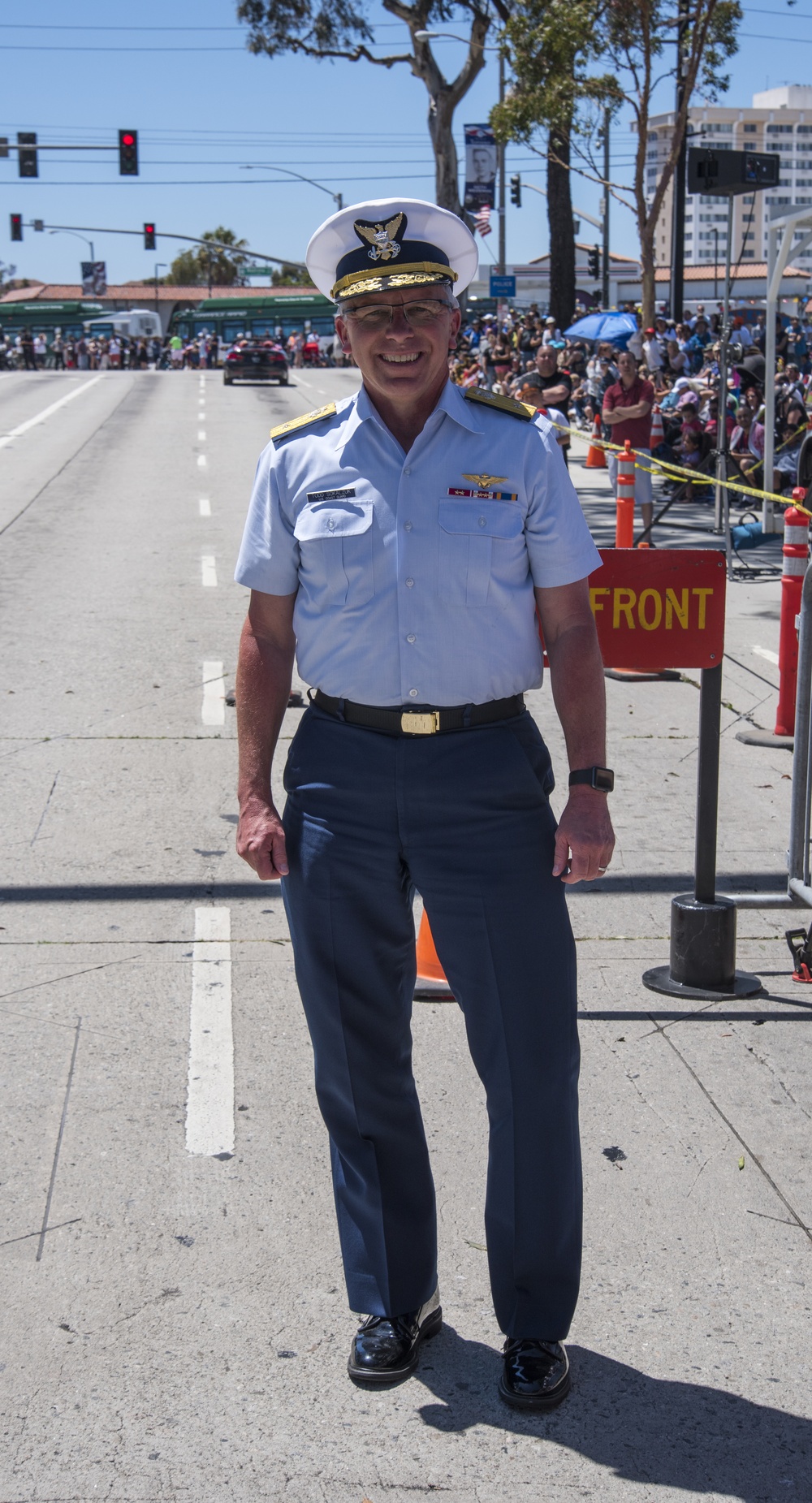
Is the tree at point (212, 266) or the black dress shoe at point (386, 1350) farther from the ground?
the tree at point (212, 266)

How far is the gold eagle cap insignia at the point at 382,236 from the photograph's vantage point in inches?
107

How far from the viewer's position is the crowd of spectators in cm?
1539

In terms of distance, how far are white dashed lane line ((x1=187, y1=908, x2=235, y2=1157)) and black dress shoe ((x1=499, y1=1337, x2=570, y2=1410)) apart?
1.12m

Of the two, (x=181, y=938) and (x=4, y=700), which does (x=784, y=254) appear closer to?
(x=4, y=700)

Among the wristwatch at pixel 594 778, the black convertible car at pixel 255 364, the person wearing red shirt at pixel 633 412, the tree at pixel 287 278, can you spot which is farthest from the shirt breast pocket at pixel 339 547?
the tree at pixel 287 278

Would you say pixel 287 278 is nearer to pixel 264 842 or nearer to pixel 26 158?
pixel 26 158

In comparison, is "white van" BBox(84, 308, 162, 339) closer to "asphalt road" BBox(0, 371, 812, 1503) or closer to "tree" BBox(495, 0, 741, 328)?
"tree" BBox(495, 0, 741, 328)

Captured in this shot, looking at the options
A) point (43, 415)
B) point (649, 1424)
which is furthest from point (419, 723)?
point (43, 415)

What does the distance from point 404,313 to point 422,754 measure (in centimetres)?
79

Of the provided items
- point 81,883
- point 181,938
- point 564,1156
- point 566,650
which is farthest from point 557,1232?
point 81,883

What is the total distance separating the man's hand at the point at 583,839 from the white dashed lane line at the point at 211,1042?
1.46 meters

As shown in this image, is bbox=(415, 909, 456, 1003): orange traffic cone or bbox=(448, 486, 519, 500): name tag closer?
bbox=(448, 486, 519, 500): name tag

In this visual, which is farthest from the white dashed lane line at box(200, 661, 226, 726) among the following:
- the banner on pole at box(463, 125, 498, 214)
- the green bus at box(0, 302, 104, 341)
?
the green bus at box(0, 302, 104, 341)

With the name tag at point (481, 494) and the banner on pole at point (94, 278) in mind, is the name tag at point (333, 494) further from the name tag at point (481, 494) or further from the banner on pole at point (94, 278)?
the banner on pole at point (94, 278)
